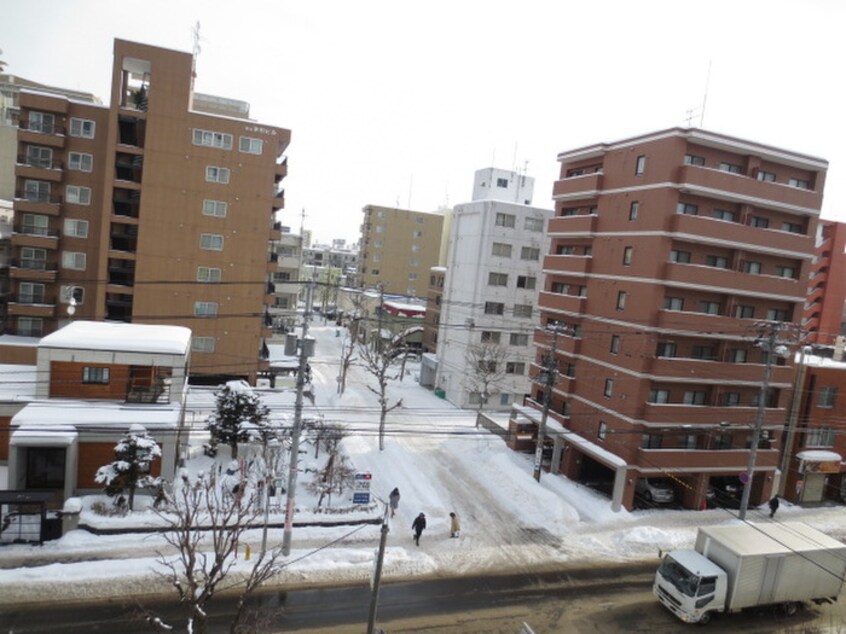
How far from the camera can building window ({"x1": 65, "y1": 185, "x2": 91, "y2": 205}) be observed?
1449 inches

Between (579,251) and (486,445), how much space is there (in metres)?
12.1

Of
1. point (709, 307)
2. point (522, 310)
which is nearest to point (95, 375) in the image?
point (709, 307)

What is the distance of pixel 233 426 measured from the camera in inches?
989

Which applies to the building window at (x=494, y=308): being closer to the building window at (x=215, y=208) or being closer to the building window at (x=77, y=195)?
the building window at (x=215, y=208)

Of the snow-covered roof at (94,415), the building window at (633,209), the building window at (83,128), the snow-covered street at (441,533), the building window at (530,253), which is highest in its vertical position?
the building window at (83,128)

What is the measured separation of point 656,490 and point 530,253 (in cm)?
2218

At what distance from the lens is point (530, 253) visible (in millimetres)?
44938

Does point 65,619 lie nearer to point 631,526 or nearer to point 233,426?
point 233,426

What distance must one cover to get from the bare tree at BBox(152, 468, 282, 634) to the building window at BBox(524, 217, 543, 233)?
2926cm

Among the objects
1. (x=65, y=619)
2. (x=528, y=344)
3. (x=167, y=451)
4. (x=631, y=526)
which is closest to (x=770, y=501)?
(x=631, y=526)

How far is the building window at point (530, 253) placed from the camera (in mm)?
44750

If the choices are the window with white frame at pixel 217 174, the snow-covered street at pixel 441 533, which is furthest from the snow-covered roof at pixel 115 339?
the window with white frame at pixel 217 174

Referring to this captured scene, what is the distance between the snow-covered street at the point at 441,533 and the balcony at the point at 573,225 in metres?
12.2

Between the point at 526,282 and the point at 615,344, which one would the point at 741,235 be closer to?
the point at 615,344
